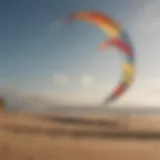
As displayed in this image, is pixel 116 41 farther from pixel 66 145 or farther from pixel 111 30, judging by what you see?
pixel 66 145

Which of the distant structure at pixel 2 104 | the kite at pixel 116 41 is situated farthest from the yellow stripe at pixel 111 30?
the distant structure at pixel 2 104

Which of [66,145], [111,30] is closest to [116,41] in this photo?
[111,30]

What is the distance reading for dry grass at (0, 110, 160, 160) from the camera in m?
1.40

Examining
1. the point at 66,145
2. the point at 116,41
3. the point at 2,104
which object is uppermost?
the point at 116,41

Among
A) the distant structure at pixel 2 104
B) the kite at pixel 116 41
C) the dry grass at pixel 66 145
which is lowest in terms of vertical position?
the dry grass at pixel 66 145

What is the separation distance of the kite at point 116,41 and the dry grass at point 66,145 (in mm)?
127

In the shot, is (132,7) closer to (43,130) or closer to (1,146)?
(43,130)

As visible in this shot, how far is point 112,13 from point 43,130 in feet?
1.84

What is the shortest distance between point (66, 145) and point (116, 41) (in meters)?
0.47

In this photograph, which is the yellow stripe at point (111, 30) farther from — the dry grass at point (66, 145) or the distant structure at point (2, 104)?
the distant structure at point (2, 104)

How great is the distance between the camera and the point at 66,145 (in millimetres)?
1427

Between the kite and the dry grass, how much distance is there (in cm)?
13

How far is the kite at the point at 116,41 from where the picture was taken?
148 cm

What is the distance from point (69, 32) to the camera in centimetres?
151
